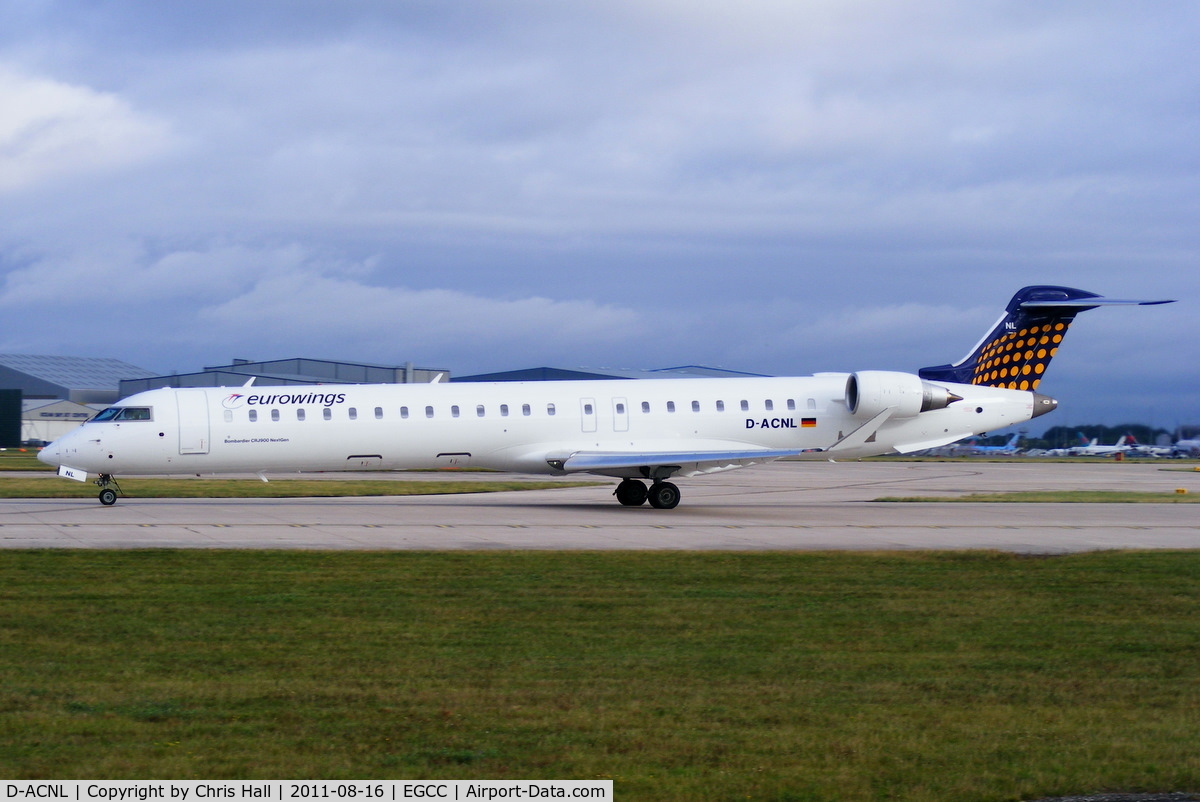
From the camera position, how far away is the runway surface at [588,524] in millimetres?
19625

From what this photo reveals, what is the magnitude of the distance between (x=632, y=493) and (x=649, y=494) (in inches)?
37.2

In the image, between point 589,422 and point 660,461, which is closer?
point 660,461

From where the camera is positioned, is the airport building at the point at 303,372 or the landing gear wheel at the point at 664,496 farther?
the airport building at the point at 303,372

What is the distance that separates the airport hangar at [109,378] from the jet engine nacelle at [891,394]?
12.2 meters

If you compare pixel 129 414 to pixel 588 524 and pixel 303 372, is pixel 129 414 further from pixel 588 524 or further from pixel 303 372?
pixel 303 372

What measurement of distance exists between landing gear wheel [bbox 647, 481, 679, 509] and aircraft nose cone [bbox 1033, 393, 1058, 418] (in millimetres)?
10159

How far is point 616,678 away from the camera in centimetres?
934

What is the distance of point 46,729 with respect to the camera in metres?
7.60

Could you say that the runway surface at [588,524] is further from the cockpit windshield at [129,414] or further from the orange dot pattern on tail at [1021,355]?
the orange dot pattern on tail at [1021,355]

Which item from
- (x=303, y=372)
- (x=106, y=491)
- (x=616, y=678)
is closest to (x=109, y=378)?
(x=303, y=372)

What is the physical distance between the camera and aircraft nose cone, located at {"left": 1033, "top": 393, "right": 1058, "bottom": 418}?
30.7 meters

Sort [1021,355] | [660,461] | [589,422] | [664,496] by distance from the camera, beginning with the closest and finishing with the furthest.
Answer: [660,461] → [664,496] → [589,422] → [1021,355]

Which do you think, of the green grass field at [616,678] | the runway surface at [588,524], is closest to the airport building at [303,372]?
the runway surface at [588,524]

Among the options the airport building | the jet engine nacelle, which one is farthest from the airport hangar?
the jet engine nacelle
